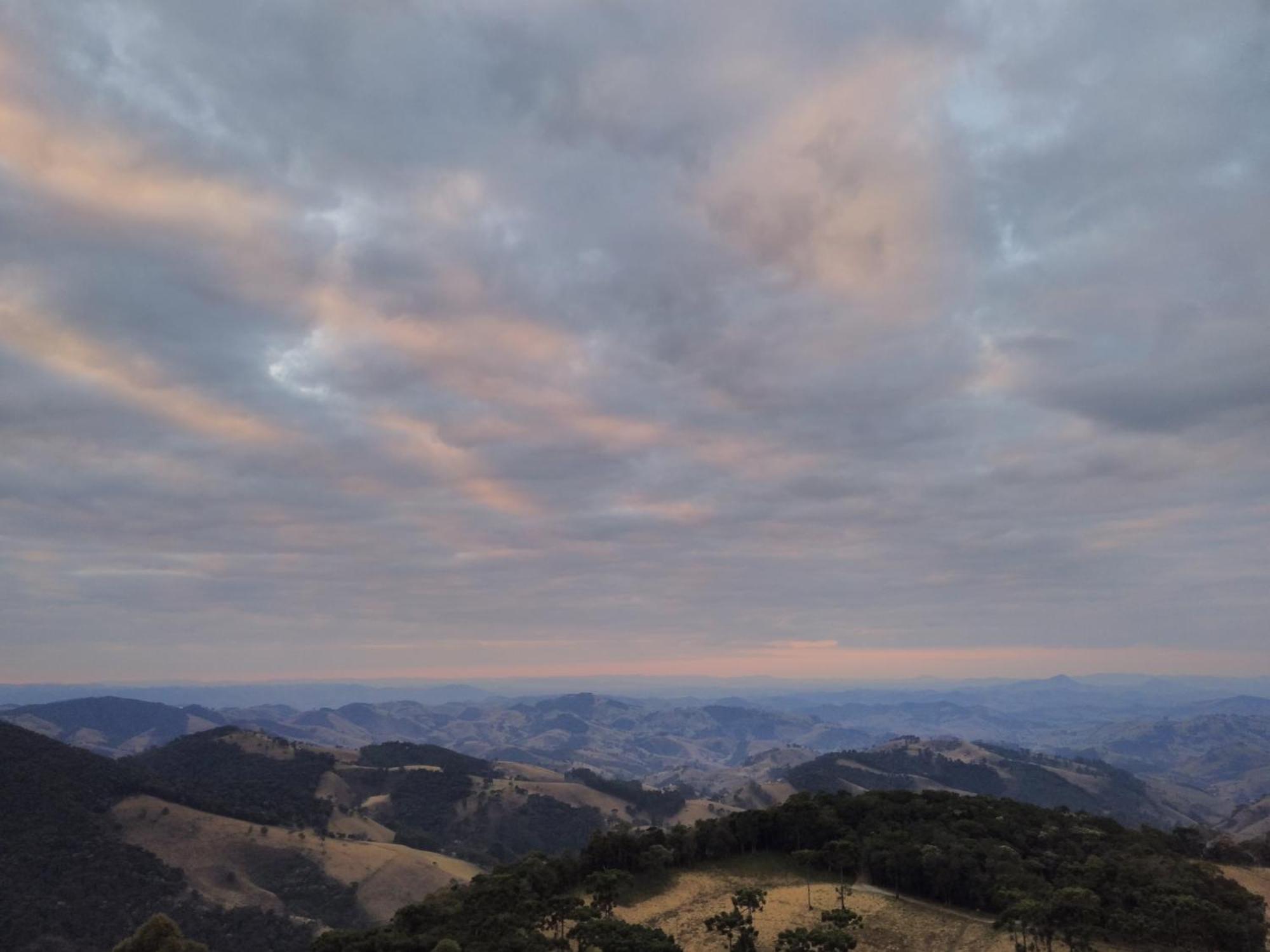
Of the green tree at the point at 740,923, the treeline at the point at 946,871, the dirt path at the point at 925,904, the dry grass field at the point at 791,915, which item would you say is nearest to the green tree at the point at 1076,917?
the treeline at the point at 946,871

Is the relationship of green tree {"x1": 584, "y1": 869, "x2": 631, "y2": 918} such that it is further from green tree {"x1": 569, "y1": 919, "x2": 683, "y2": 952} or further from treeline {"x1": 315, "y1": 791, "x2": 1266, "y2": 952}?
green tree {"x1": 569, "y1": 919, "x2": 683, "y2": 952}

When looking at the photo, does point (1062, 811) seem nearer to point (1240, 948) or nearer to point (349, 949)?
point (1240, 948)

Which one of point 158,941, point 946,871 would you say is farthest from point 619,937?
point 946,871

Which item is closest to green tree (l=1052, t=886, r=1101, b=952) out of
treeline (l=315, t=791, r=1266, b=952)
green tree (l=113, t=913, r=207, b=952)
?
treeline (l=315, t=791, r=1266, b=952)

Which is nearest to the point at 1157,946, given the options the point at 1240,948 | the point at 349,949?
the point at 1240,948

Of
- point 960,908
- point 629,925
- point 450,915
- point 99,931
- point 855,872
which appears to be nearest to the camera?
point 629,925

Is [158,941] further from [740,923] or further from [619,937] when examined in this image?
[740,923]

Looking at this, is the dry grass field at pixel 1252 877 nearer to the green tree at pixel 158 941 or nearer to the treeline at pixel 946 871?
the treeline at pixel 946 871
